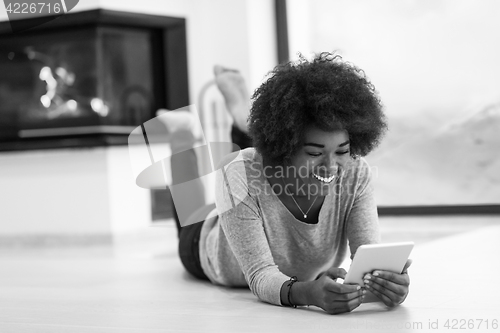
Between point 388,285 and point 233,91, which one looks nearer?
point 388,285

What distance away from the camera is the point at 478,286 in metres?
2.03

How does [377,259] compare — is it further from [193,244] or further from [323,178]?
[193,244]

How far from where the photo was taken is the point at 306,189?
180 cm

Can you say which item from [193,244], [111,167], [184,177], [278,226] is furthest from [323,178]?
[111,167]

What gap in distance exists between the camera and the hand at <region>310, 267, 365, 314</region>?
1.57 metres

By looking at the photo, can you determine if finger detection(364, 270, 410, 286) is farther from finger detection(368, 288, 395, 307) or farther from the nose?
the nose

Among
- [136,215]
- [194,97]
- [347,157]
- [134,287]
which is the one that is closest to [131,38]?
[194,97]

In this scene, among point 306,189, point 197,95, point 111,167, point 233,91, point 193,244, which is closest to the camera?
point 306,189

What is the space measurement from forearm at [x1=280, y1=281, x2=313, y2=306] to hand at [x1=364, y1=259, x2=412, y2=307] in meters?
0.14

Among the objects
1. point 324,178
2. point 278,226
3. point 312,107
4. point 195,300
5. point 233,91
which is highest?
point 233,91

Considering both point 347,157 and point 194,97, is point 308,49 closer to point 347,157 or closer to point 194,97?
point 194,97

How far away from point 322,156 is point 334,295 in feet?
1.04

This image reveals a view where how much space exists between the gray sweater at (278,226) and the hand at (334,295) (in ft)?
0.42

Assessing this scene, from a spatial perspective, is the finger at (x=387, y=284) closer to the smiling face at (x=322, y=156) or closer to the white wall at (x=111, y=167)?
the smiling face at (x=322, y=156)
